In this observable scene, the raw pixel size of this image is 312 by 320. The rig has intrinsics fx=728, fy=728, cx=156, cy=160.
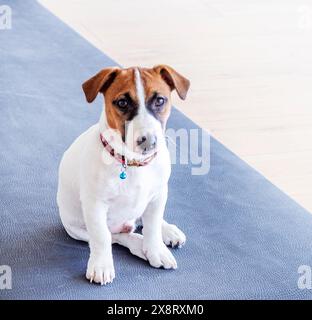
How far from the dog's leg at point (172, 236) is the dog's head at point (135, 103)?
1.47 feet

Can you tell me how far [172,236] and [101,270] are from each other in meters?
0.30

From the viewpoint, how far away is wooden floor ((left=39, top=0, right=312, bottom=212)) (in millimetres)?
2990

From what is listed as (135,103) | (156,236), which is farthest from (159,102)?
(156,236)

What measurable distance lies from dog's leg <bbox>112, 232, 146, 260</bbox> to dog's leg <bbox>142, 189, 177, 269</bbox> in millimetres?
32

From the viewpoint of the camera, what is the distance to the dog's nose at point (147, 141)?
1.79 m

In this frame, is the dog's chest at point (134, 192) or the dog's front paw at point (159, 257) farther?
the dog's front paw at point (159, 257)

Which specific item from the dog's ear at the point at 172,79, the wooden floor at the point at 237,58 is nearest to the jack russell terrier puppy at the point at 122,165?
the dog's ear at the point at 172,79

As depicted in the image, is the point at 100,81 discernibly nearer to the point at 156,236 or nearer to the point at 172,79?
the point at 172,79

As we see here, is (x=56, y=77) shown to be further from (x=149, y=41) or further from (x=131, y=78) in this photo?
(x=131, y=78)

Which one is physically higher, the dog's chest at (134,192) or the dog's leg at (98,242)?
the dog's chest at (134,192)

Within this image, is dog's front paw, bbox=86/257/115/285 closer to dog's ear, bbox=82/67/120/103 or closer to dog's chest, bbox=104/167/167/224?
dog's chest, bbox=104/167/167/224

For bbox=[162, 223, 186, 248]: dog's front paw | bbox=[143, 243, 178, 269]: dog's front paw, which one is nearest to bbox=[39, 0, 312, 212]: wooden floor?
bbox=[162, 223, 186, 248]: dog's front paw

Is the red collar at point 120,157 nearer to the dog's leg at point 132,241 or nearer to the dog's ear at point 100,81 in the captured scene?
the dog's ear at point 100,81
